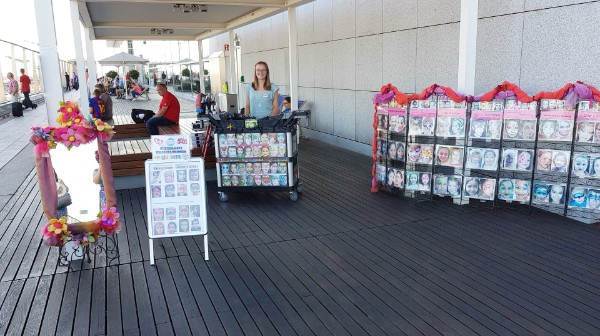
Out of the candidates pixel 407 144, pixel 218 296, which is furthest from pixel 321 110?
pixel 218 296

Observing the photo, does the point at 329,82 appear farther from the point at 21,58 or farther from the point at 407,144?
the point at 21,58

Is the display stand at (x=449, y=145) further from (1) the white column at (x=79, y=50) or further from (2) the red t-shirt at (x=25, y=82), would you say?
(2) the red t-shirt at (x=25, y=82)

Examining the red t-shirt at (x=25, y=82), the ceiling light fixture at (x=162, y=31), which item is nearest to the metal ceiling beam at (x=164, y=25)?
the ceiling light fixture at (x=162, y=31)

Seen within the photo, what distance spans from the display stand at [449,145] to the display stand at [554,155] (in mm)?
754

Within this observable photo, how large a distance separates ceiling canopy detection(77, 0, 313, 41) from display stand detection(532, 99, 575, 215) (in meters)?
5.11

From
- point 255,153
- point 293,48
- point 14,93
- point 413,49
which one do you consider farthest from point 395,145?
point 14,93

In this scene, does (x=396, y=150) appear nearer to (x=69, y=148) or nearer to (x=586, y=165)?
(x=586, y=165)

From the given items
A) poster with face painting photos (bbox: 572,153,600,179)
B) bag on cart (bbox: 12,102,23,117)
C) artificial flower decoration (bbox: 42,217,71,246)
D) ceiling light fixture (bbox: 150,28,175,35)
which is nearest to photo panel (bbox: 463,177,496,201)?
poster with face painting photos (bbox: 572,153,600,179)

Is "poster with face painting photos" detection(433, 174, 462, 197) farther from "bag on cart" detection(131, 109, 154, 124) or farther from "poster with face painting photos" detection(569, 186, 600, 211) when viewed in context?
"bag on cart" detection(131, 109, 154, 124)

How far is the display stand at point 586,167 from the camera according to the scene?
15.1 ft

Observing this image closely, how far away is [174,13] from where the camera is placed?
1091cm

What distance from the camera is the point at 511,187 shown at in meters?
5.16

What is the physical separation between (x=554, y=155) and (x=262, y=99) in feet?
11.1

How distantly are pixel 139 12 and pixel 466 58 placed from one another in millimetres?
7911
